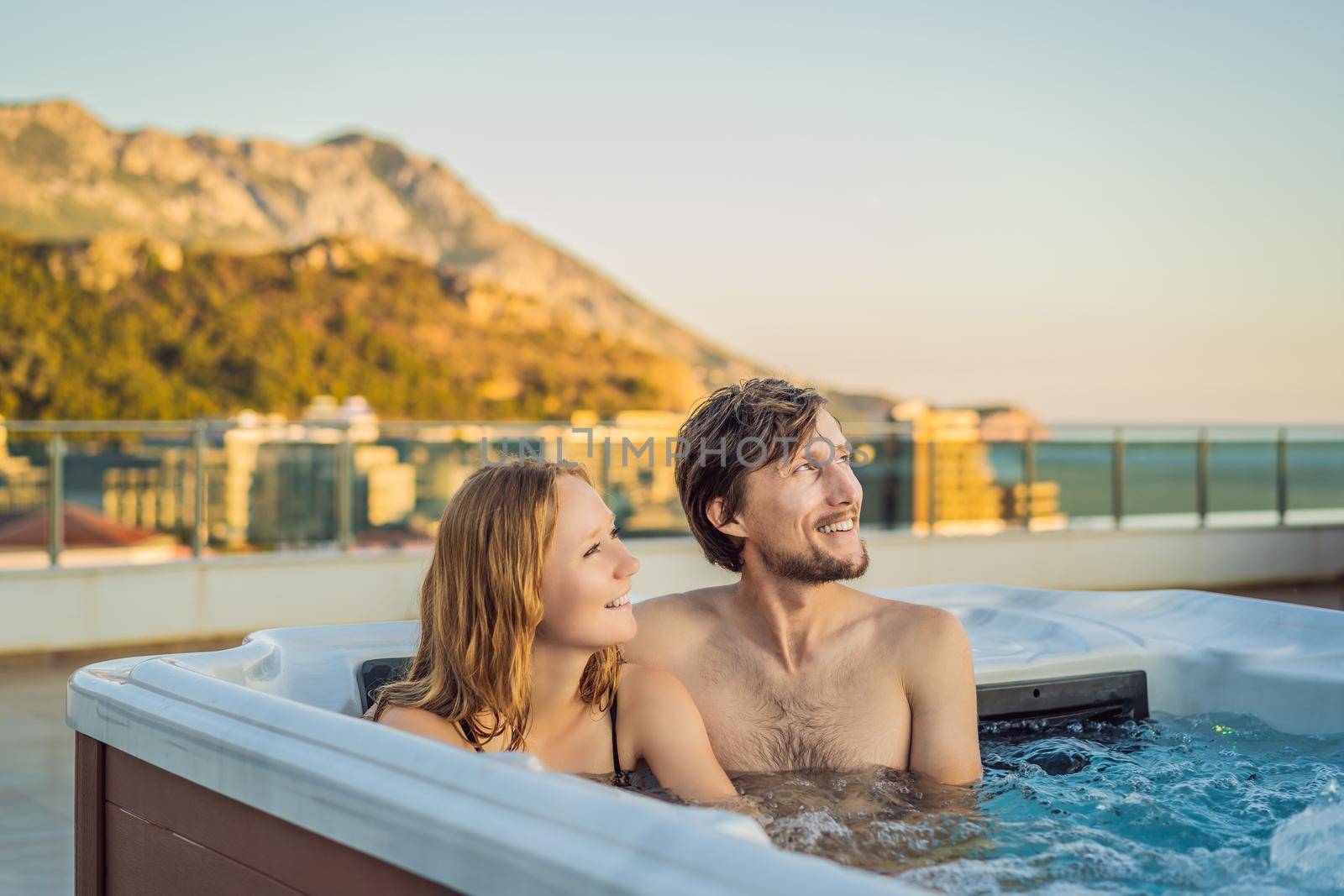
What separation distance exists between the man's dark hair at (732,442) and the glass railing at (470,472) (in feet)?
9.86

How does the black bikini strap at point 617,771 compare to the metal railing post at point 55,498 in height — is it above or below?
below

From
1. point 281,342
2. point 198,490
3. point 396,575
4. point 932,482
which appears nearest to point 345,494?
point 396,575

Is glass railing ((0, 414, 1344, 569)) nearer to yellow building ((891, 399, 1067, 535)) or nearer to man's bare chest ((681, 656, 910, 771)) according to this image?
yellow building ((891, 399, 1067, 535))

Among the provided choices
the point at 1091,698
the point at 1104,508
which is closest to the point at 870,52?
the point at 1104,508

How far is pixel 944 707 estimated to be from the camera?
6.76 feet

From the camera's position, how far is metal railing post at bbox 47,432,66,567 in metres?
5.70

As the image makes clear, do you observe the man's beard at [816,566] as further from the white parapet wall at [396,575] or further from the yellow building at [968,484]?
the yellow building at [968,484]

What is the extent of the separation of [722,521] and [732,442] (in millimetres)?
142

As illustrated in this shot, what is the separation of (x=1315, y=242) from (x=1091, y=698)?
1289 centimetres

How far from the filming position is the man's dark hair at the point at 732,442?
6.82 feet

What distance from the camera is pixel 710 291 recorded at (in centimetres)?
2589

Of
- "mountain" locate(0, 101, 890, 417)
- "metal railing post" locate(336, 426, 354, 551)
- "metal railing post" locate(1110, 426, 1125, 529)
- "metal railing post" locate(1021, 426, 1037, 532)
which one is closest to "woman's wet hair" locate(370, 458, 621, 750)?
"metal railing post" locate(336, 426, 354, 551)

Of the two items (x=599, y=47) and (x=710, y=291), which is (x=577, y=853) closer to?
(x=599, y=47)

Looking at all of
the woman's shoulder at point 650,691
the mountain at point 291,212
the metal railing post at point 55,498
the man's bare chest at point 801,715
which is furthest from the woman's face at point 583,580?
the mountain at point 291,212
